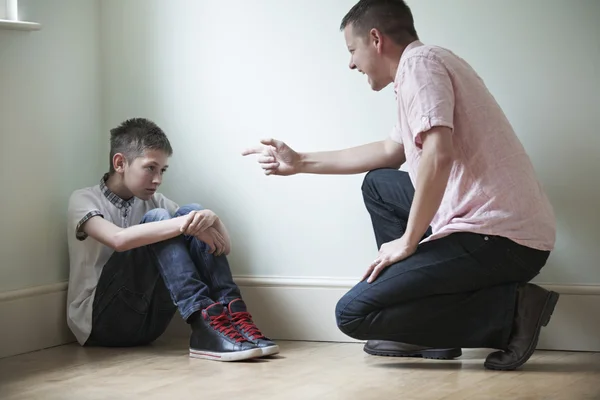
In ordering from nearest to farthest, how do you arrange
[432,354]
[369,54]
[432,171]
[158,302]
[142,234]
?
[432,171] < [369,54] < [432,354] < [142,234] < [158,302]

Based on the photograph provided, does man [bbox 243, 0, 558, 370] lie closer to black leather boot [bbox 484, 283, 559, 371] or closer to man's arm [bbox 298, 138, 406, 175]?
black leather boot [bbox 484, 283, 559, 371]

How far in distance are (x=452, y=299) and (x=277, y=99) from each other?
904 millimetres

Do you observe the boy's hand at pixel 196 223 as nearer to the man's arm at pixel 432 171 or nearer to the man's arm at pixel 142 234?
the man's arm at pixel 142 234

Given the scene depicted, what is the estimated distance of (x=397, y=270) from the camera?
2115 mm

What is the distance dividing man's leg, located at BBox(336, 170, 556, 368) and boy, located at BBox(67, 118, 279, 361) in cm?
35

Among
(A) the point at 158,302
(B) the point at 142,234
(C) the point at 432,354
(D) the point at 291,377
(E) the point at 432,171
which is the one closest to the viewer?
(E) the point at 432,171

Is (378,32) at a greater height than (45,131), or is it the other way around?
(378,32)

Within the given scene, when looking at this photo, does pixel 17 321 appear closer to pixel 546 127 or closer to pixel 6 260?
pixel 6 260

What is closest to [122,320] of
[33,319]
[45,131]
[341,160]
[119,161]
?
[33,319]

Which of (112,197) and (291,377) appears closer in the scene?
(291,377)

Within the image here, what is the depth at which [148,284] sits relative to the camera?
2.47m

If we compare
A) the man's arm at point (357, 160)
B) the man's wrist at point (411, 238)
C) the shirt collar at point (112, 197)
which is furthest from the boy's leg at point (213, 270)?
the man's wrist at point (411, 238)

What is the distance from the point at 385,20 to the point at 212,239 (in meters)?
0.78

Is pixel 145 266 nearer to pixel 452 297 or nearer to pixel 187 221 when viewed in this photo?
pixel 187 221
